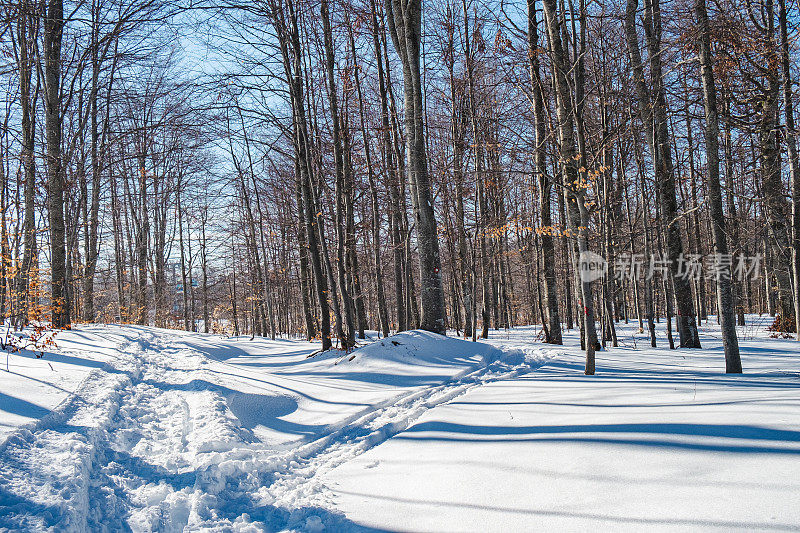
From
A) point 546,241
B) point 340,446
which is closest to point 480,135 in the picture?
point 546,241

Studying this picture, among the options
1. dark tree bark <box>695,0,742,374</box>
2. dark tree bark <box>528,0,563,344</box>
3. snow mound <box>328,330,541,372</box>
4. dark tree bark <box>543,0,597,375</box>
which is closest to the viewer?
dark tree bark <box>543,0,597,375</box>

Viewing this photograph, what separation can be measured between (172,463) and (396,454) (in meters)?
1.94

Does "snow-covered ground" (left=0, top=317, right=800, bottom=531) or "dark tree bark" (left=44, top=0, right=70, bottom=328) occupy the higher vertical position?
"dark tree bark" (left=44, top=0, right=70, bottom=328)

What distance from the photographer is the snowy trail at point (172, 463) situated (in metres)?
2.75

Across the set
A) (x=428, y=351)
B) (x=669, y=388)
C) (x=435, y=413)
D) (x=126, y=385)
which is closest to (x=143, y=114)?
(x=126, y=385)

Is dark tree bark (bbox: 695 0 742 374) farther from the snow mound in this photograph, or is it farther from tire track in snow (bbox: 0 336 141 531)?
tire track in snow (bbox: 0 336 141 531)

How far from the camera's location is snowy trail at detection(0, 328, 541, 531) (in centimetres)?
275

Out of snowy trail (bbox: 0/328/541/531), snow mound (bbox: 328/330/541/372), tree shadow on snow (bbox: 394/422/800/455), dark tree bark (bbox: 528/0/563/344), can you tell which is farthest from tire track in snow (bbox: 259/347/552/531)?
dark tree bark (bbox: 528/0/563/344)

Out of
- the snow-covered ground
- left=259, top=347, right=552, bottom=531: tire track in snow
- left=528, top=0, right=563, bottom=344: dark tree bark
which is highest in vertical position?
left=528, top=0, right=563, bottom=344: dark tree bark

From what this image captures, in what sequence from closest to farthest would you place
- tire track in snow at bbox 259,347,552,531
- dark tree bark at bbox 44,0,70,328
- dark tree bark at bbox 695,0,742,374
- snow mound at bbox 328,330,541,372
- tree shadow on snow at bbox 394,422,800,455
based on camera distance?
tree shadow on snow at bbox 394,422,800,455 < tire track in snow at bbox 259,347,552,531 < dark tree bark at bbox 695,0,742,374 < snow mound at bbox 328,330,541,372 < dark tree bark at bbox 44,0,70,328

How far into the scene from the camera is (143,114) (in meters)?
21.5

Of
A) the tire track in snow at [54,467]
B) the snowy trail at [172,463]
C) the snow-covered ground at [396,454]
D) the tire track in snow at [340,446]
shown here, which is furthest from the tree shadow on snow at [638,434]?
the tire track in snow at [54,467]

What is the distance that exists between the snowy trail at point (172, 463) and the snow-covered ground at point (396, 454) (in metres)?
0.02

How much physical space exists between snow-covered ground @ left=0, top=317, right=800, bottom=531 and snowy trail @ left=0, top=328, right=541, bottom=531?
16 millimetres
